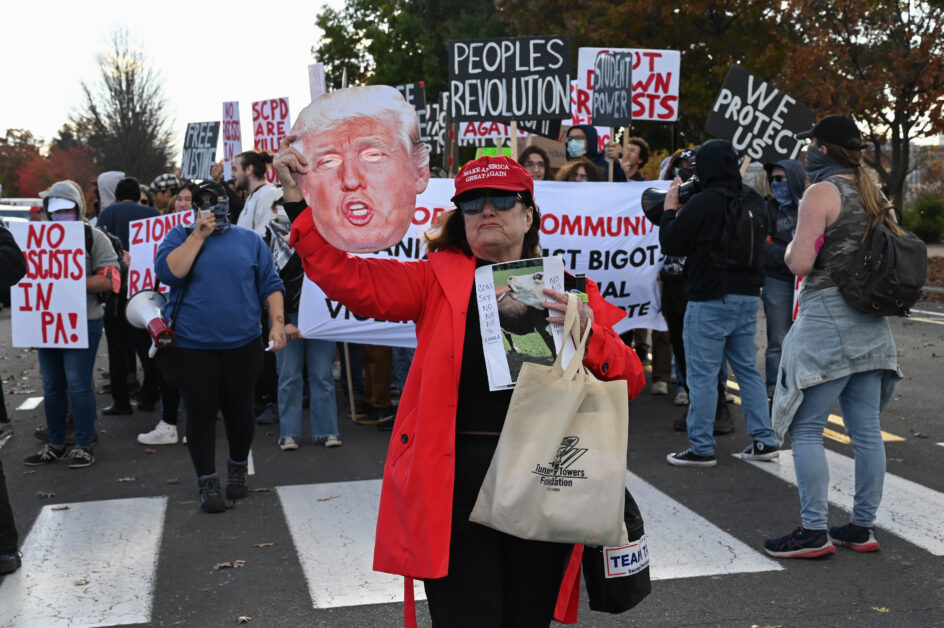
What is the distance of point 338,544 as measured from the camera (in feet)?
18.0

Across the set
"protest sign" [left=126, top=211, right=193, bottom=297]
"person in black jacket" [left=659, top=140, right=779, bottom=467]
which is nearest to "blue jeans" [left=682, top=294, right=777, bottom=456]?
"person in black jacket" [left=659, top=140, right=779, bottom=467]

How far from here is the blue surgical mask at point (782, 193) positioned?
8484 millimetres

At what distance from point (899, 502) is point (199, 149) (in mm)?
11921

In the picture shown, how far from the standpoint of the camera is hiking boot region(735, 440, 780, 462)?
7090 millimetres

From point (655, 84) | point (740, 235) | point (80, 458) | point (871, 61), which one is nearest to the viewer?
point (740, 235)

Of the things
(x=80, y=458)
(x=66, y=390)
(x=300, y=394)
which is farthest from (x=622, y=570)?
(x=66, y=390)

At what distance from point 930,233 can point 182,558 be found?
2952 centimetres

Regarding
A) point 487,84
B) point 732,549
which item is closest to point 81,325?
point 487,84

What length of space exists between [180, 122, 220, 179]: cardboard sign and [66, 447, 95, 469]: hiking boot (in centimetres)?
817

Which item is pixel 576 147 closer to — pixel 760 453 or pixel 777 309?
pixel 777 309

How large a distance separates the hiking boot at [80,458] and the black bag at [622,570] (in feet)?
17.6

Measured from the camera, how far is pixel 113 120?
51375 mm

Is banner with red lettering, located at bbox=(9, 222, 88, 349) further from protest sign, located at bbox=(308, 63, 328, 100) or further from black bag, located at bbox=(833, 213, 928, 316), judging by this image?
black bag, located at bbox=(833, 213, 928, 316)

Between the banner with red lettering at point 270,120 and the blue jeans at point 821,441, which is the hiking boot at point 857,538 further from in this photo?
the banner with red lettering at point 270,120
